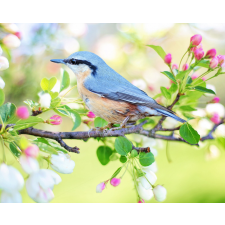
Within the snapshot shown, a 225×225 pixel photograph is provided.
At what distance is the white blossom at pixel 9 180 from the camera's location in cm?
48

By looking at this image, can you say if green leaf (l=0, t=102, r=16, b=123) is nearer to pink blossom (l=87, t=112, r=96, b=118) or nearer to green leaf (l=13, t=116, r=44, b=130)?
green leaf (l=13, t=116, r=44, b=130)

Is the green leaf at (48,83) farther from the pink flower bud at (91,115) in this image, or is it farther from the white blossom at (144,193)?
the white blossom at (144,193)

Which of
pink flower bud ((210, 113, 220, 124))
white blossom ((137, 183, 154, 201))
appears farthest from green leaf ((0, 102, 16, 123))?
pink flower bud ((210, 113, 220, 124))

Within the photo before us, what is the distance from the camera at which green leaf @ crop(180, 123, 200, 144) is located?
65 cm

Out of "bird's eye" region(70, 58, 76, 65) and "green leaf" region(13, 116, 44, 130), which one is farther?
"bird's eye" region(70, 58, 76, 65)

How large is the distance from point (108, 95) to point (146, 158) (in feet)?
0.85

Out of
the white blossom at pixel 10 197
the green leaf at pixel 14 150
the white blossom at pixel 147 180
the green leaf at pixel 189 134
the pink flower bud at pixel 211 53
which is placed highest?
the pink flower bud at pixel 211 53

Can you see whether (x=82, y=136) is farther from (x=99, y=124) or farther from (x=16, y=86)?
(x=16, y=86)

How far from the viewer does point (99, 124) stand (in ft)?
Result: 2.60

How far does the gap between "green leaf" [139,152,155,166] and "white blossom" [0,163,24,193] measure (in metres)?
0.30

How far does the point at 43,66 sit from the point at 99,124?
0.67 m

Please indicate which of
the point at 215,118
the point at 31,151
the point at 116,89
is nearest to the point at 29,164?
the point at 31,151

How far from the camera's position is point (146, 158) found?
639 mm

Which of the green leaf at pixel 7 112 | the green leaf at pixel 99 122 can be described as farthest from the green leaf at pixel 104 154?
the green leaf at pixel 7 112
